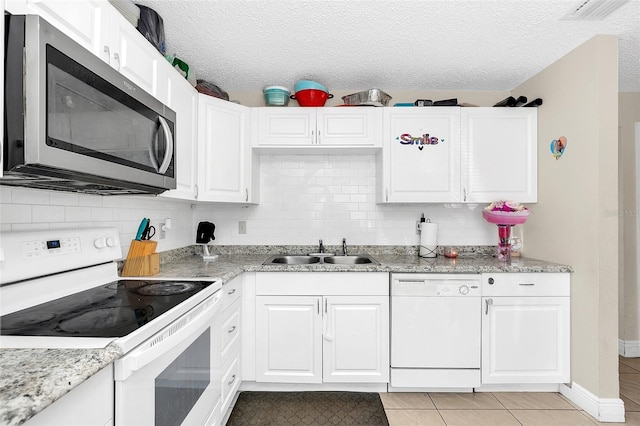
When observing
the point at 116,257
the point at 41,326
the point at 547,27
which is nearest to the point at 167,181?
the point at 116,257

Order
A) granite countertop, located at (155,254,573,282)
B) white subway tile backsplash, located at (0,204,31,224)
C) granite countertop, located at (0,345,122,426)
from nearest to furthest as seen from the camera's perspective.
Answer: granite countertop, located at (0,345,122,426), white subway tile backsplash, located at (0,204,31,224), granite countertop, located at (155,254,573,282)

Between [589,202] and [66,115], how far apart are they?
2.71 metres

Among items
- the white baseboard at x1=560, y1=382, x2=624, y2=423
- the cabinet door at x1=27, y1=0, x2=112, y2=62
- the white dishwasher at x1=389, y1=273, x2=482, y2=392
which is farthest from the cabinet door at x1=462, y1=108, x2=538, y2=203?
the cabinet door at x1=27, y1=0, x2=112, y2=62

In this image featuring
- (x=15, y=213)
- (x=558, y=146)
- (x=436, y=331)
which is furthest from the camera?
(x=558, y=146)

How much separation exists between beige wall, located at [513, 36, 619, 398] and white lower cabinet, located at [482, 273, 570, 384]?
77 mm

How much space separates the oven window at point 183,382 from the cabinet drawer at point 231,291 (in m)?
0.30

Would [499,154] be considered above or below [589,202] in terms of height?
above

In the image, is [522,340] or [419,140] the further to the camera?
[419,140]

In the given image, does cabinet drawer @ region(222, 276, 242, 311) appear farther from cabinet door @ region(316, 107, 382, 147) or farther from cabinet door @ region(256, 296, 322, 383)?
cabinet door @ region(316, 107, 382, 147)

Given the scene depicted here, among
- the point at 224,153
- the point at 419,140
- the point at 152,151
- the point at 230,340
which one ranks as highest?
the point at 419,140

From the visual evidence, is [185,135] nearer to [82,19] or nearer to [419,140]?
[82,19]

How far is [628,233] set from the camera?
288cm

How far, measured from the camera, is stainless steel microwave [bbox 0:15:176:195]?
849 millimetres

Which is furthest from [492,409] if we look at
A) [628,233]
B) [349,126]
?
[349,126]
